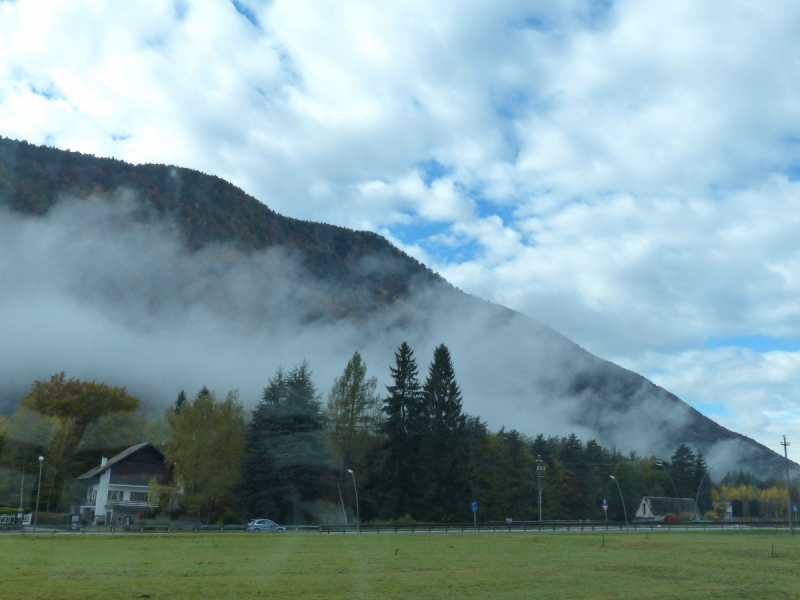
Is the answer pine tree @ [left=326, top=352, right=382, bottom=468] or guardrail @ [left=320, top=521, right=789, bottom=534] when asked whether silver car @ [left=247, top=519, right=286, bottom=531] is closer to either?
guardrail @ [left=320, top=521, right=789, bottom=534]

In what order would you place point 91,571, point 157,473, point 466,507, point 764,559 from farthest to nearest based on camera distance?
point 157,473, point 466,507, point 764,559, point 91,571

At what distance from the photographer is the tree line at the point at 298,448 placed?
6912 cm

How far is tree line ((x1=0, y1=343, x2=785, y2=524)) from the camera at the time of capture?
69.1 meters

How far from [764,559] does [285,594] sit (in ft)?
87.7

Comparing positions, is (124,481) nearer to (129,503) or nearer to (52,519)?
(129,503)

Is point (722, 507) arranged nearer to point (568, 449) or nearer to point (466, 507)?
point (568, 449)

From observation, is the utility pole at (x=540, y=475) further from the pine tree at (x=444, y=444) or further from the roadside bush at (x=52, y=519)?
the roadside bush at (x=52, y=519)

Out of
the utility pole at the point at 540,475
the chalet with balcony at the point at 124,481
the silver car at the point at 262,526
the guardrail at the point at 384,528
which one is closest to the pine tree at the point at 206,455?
the guardrail at the point at 384,528

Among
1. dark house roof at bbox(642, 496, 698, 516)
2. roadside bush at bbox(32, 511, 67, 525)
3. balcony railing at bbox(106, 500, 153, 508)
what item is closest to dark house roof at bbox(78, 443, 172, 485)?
balcony railing at bbox(106, 500, 153, 508)

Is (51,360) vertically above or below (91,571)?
above

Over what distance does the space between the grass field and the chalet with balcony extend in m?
42.0

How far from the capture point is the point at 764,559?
34000 millimetres

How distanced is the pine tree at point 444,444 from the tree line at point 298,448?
0.42 feet

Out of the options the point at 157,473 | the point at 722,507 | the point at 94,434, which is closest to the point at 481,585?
the point at 157,473
